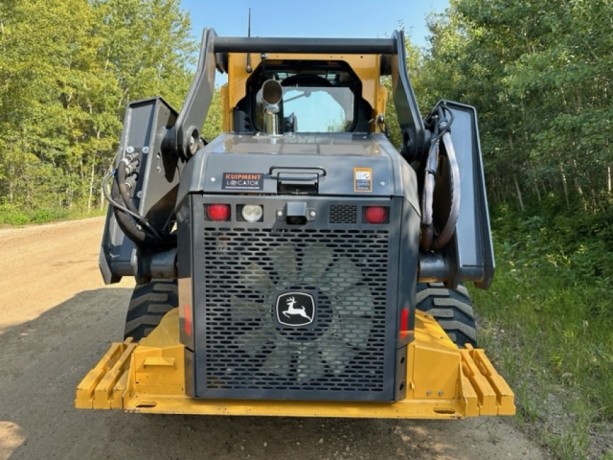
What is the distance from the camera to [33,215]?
17.0m

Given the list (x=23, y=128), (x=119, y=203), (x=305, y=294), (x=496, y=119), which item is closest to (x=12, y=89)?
(x=23, y=128)

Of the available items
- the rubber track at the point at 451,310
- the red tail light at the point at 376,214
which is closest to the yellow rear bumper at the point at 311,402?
the red tail light at the point at 376,214

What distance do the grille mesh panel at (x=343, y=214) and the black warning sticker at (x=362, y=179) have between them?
3.7 inches

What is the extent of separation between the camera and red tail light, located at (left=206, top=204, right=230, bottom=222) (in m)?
2.57

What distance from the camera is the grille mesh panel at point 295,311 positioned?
2609mm

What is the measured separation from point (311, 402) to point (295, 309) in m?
0.52

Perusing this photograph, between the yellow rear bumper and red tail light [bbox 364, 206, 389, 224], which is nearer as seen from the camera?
red tail light [bbox 364, 206, 389, 224]

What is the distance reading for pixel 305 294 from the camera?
266 cm

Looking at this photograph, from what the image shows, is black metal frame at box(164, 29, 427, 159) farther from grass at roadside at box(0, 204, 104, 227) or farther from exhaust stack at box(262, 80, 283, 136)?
grass at roadside at box(0, 204, 104, 227)

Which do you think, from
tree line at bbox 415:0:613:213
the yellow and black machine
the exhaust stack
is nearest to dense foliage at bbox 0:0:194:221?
tree line at bbox 415:0:613:213

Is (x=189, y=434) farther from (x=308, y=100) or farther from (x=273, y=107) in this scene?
(x=308, y=100)

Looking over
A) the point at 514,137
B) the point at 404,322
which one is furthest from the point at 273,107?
the point at 514,137

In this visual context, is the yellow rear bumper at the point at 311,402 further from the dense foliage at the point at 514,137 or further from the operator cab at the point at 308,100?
the operator cab at the point at 308,100

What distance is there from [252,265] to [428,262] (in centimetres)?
103
